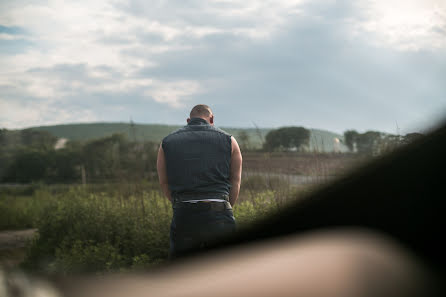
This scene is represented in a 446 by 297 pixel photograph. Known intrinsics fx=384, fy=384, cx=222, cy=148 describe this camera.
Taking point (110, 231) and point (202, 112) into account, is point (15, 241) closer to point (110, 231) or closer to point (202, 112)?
point (110, 231)

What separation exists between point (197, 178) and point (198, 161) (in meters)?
0.19

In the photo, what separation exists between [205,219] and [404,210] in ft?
10.3

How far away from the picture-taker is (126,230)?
313 inches

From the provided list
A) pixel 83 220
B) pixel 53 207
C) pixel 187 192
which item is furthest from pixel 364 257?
pixel 53 207

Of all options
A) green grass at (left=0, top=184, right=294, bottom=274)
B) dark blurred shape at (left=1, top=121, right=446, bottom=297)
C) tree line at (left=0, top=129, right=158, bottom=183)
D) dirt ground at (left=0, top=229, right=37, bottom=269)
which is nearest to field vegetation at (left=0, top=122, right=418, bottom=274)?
green grass at (left=0, top=184, right=294, bottom=274)

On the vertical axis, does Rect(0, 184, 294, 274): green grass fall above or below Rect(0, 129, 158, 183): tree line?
below

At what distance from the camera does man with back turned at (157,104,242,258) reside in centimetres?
347

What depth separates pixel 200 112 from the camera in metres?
4.17

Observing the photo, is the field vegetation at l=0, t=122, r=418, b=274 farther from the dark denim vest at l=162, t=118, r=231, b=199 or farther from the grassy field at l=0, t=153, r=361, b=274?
the dark denim vest at l=162, t=118, r=231, b=199

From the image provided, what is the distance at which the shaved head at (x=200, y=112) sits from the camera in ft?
13.7

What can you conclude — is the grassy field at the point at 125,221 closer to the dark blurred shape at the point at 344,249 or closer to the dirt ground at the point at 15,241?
the dirt ground at the point at 15,241

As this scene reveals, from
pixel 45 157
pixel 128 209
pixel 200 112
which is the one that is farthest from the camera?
pixel 45 157

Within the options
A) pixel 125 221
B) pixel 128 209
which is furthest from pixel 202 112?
pixel 128 209

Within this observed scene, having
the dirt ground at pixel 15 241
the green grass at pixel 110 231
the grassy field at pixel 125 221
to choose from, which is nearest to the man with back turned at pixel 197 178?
the grassy field at pixel 125 221
